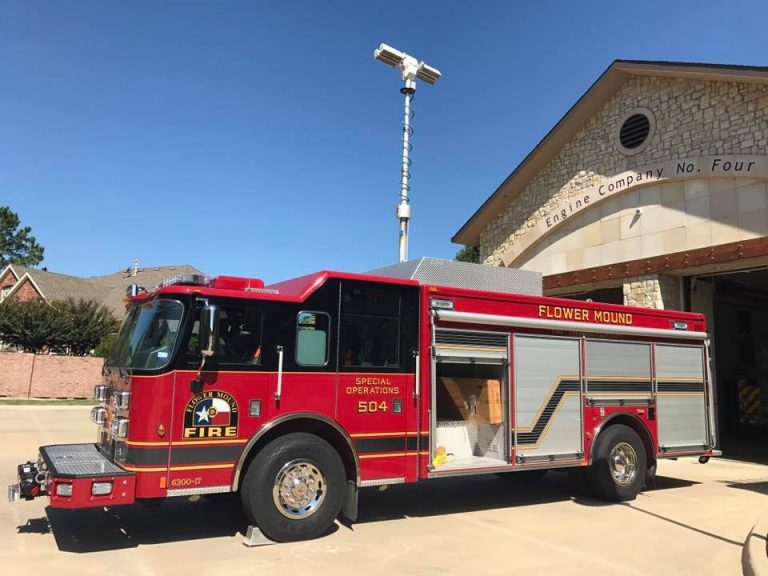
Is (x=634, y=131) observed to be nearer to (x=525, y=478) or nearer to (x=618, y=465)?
(x=525, y=478)

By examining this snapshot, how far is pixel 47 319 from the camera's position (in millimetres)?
36000

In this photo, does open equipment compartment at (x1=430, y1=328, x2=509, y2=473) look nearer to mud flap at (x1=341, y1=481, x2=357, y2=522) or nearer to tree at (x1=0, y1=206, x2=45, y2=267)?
mud flap at (x1=341, y1=481, x2=357, y2=522)

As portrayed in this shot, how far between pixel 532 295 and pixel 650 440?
283 cm

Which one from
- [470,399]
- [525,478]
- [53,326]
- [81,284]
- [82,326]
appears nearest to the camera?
[470,399]

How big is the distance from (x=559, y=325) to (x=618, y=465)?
7.43 feet

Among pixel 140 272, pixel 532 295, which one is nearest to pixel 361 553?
pixel 532 295

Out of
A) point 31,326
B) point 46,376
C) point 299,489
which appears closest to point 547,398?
point 299,489

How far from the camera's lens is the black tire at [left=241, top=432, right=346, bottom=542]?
5.96 m

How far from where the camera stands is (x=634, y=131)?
53.2 ft

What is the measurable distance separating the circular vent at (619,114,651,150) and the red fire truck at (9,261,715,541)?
8441 millimetres

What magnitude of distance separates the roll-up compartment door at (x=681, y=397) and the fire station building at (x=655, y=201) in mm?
4376

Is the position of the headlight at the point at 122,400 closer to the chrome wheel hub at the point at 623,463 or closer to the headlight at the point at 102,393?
the headlight at the point at 102,393

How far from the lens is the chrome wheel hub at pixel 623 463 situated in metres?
8.60

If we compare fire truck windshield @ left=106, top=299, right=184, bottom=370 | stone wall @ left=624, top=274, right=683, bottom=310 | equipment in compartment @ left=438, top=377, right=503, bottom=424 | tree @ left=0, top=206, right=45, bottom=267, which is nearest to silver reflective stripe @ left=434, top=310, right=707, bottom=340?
equipment in compartment @ left=438, top=377, right=503, bottom=424
